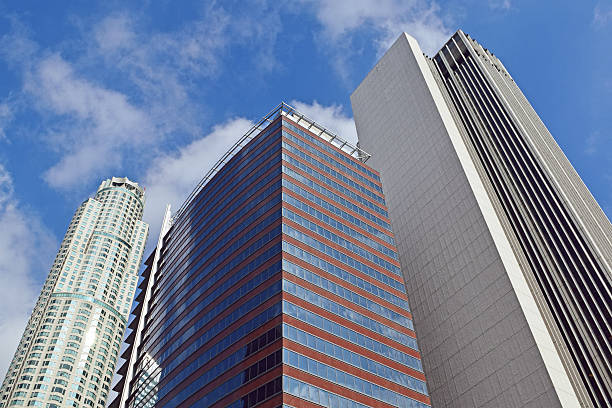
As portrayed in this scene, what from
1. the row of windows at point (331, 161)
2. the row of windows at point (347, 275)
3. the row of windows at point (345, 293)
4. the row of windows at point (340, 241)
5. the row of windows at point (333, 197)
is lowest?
the row of windows at point (345, 293)

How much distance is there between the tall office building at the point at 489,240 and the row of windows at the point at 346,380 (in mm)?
16736

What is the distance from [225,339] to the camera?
8138cm

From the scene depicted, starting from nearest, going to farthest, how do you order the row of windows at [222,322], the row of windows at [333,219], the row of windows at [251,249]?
1. the row of windows at [222,322]
2. the row of windows at [251,249]
3. the row of windows at [333,219]

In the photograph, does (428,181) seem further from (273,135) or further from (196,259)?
(196,259)

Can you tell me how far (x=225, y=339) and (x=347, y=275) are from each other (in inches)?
843

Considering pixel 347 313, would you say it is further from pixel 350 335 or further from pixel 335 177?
pixel 335 177

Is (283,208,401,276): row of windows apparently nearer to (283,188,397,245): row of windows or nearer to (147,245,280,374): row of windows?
(283,188,397,245): row of windows

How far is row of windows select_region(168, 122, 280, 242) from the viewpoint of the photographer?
105875mm

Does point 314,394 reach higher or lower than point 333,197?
lower

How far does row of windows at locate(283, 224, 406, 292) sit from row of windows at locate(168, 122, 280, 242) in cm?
2224

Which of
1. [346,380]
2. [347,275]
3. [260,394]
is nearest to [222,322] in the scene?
[260,394]

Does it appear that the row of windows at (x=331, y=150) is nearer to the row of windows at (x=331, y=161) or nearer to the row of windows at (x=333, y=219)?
the row of windows at (x=331, y=161)

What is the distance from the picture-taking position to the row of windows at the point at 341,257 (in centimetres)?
8631

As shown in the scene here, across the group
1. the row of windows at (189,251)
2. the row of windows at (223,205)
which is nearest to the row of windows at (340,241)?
the row of windows at (189,251)
